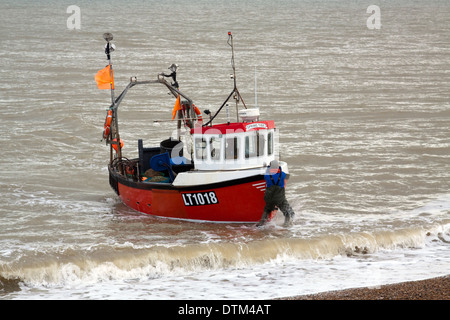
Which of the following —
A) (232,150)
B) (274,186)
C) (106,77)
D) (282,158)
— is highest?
(106,77)

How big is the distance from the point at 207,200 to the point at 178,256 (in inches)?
76.0

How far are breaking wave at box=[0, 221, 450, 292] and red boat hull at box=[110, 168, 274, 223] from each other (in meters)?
1.09

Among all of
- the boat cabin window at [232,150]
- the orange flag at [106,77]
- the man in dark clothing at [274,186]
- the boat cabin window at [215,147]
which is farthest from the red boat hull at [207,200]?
the orange flag at [106,77]

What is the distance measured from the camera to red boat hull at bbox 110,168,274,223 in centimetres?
1550

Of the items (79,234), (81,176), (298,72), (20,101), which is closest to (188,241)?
(79,234)

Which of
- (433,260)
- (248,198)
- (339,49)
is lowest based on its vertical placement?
(433,260)

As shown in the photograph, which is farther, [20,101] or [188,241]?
[20,101]

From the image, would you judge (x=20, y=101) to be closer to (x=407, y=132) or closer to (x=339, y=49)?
(x=407, y=132)

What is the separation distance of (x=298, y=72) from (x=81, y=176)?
2326 cm

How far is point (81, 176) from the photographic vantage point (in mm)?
22031

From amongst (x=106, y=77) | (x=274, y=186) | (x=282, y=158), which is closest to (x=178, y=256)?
(x=274, y=186)

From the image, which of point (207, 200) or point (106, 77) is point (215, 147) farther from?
point (106, 77)

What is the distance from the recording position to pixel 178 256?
47.1 feet

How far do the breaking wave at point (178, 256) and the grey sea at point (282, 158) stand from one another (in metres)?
0.03
